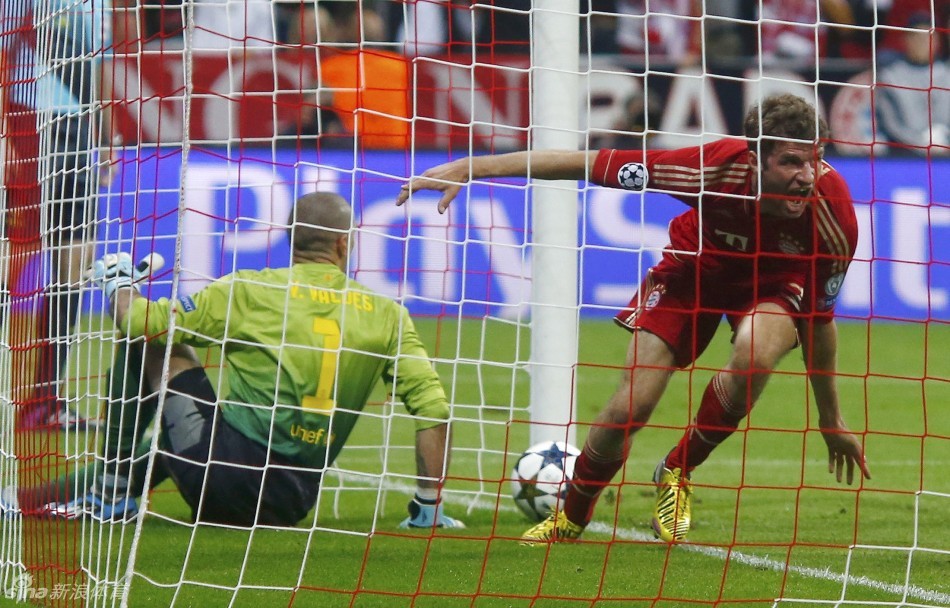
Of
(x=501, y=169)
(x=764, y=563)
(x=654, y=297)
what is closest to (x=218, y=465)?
(x=501, y=169)

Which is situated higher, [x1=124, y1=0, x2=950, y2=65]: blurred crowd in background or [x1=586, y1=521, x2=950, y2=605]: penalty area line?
[x1=124, y1=0, x2=950, y2=65]: blurred crowd in background

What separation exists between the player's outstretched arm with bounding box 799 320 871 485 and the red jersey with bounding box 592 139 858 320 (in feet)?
0.37

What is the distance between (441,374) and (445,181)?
5473 millimetres

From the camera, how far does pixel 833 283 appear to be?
4.80m

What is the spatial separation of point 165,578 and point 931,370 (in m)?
7.35

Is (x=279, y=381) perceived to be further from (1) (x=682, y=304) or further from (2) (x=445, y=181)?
(1) (x=682, y=304)

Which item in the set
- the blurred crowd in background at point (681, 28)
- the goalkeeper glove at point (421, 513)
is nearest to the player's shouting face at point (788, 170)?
the goalkeeper glove at point (421, 513)

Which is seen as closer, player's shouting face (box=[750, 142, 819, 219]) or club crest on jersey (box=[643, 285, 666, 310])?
player's shouting face (box=[750, 142, 819, 219])

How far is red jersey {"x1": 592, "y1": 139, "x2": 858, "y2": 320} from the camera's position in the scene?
439 centimetres

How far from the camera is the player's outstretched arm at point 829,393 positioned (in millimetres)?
4918

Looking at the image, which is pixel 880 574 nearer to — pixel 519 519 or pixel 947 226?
pixel 519 519

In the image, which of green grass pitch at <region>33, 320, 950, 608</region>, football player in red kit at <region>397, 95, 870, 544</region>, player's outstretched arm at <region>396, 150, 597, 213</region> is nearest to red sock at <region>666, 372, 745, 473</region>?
football player in red kit at <region>397, 95, 870, 544</region>

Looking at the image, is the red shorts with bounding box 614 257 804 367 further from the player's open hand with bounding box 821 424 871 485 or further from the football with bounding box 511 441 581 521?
the football with bounding box 511 441 581 521

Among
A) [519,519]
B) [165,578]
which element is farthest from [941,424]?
[165,578]
